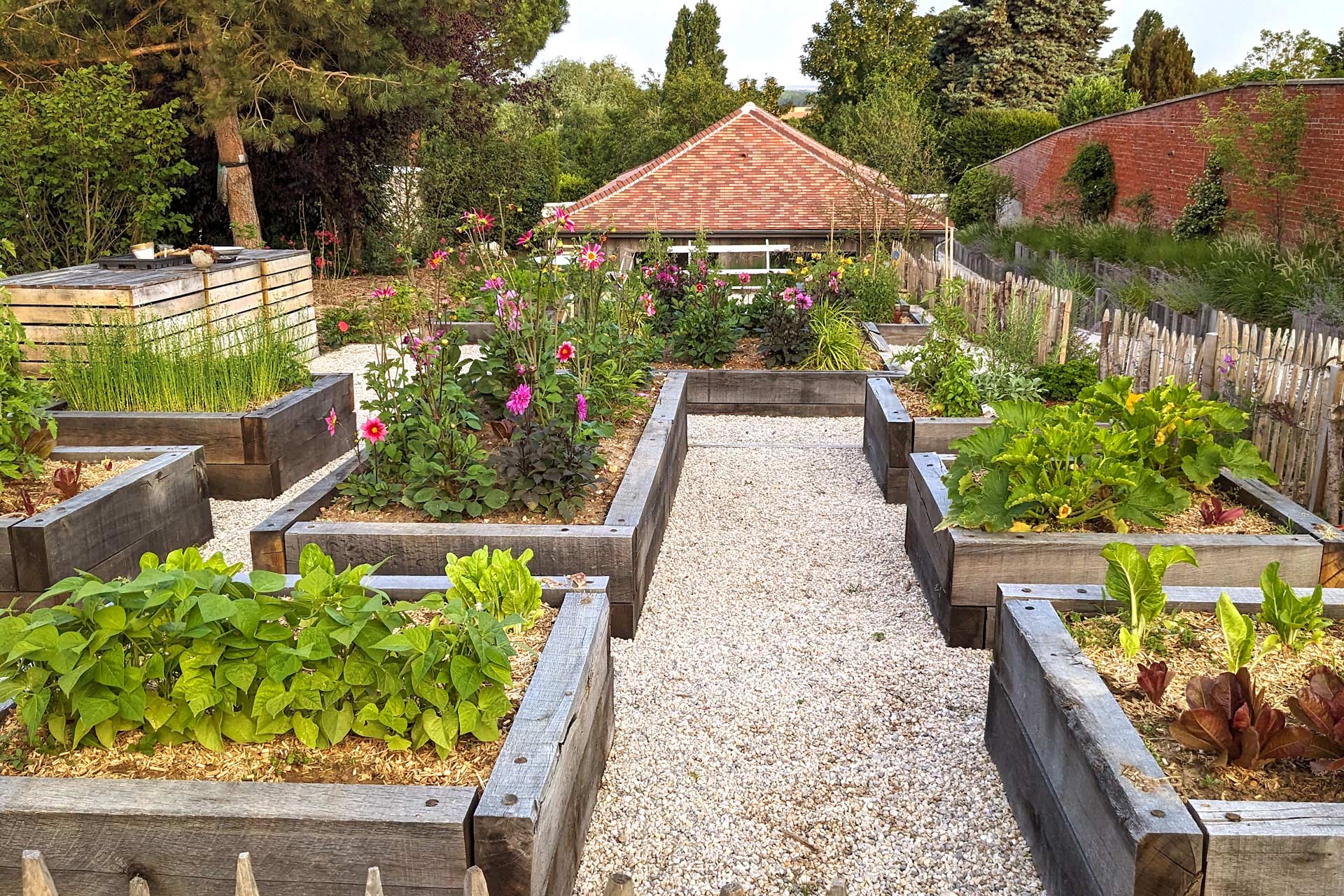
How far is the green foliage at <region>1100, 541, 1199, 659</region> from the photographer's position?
3234 millimetres

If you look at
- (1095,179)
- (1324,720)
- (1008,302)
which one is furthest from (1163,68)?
(1324,720)

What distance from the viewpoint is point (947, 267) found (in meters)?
12.3

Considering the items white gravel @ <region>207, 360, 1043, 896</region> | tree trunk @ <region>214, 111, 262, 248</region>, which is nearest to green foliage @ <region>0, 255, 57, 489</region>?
white gravel @ <region>207, 360, 1043, 896</region>

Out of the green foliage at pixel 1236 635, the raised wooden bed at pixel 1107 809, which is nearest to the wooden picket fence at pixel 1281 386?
the raised wooden bed at pixel 1107 809

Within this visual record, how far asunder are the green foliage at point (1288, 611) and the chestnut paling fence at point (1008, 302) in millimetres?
5582

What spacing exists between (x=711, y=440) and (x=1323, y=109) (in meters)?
10.6

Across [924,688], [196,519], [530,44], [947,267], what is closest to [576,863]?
[924,688]

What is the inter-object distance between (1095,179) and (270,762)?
2214cm

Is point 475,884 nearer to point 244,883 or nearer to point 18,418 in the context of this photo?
point 244,883

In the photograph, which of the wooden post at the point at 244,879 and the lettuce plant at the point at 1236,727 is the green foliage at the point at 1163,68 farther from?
the wooden post at the point at 244,879

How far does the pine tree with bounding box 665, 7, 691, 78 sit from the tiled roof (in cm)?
2451

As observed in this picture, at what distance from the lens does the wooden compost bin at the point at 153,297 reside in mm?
7035

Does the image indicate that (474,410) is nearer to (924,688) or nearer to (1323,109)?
(924,688)

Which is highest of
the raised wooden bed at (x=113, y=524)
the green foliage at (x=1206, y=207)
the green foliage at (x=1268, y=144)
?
the green foliage at (x=1268, y=144)
